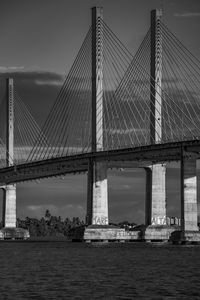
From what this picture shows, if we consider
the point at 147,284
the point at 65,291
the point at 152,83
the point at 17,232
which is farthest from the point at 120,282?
the point at 17,232

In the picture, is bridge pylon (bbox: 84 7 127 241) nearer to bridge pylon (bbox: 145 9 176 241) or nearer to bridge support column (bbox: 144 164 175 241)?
bridge support column (bbox: 144 164 175 241)

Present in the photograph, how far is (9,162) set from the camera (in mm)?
133125

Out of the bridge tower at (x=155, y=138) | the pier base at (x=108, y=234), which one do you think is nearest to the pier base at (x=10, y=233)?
the pier base at (x=108, y=234)

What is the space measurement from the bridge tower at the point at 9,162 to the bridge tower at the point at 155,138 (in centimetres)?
2429

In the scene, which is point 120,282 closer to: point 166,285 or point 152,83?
point 166,285

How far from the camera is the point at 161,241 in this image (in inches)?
4601

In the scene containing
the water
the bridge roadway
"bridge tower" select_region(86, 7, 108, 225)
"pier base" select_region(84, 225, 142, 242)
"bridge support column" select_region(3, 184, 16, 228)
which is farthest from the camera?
"bridge support column" select_region(3, 184, 16, 228)

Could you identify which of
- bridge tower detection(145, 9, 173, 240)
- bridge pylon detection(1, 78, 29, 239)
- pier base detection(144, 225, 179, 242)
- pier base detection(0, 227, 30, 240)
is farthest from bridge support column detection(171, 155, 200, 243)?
pier base detection(0, 227, 30, 240)

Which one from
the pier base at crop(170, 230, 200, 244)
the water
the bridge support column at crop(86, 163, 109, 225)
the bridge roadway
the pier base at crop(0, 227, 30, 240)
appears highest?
the bridge roadway

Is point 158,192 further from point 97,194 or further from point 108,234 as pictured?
point 108,234

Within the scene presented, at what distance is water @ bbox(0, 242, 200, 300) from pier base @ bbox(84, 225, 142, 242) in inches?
1327

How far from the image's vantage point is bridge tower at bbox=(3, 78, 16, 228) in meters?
135

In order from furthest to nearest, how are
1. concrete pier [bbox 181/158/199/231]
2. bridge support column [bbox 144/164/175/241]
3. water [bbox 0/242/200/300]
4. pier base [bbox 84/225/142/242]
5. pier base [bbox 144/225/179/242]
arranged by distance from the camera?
pier base [bbox 144/225/179/242] → bridge support column [bbox 144/164/175/241] → pier base [bbox 84/225/142/242] → concrete pier [bbox 181/158/199/231] → water [bbox 0/242/200/300]

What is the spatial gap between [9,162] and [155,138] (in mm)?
33454
